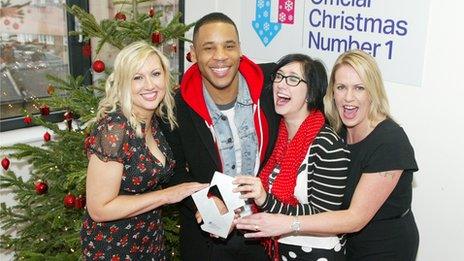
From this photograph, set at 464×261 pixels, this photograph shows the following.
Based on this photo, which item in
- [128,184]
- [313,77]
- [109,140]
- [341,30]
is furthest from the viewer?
[341,30]

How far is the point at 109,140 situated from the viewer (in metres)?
1.91

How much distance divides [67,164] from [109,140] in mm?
1146

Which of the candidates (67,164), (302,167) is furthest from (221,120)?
(67,164)

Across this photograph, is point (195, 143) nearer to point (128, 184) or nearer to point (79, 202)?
point (128, 184)

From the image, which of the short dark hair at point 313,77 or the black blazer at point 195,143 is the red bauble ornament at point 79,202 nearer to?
the black blazer at point 195,143

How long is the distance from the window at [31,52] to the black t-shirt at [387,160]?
2.69 m

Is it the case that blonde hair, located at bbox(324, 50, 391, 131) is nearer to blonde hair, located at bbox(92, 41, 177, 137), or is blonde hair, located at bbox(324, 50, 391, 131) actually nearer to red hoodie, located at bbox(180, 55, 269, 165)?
red hoodie, located at bbox(180, 55, 269, 165)

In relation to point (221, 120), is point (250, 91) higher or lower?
higher

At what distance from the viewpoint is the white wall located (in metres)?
2.79

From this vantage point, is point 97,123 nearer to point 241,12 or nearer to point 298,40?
point 298,40

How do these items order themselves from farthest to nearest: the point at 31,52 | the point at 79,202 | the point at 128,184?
the point at 31,52, the point at 79,202, the point at 128,184

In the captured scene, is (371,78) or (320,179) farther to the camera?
(371,78)

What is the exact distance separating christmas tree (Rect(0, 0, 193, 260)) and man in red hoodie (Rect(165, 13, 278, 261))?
556 mm

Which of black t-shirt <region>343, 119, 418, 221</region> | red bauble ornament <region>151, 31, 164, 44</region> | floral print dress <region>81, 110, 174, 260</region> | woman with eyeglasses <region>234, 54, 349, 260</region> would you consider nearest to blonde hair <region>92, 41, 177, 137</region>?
floral print dress <region>81, 110, 174, 260</region>
